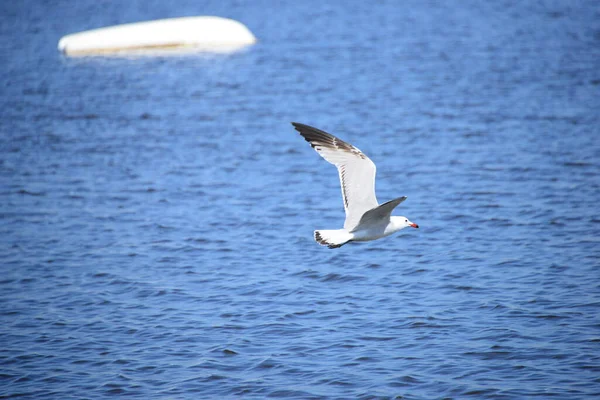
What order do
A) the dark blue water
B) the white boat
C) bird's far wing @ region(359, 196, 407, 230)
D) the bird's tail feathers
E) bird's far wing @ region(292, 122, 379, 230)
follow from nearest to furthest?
1. bird's far wing @ region(359, 196, 407, 230)
2. the bird's tail feathers
3. the dark blue water
4. bird's far wing @ region(292, 122, 379, 230)
5. the white boat

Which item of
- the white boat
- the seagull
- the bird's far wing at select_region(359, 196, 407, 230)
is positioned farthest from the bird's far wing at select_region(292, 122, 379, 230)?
the white boat

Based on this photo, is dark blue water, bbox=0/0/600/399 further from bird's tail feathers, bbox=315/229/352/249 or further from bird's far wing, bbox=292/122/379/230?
bird's far wing, bbox=292/122/379/230

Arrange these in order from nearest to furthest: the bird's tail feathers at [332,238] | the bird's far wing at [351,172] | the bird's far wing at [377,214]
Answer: the bird's far wing at [377,214] → the bird's tail feathers at [332,238] → the bird's far wing at [351,172]

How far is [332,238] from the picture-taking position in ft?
33.3

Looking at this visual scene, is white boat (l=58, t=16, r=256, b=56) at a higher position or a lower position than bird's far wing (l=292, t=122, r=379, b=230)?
higher

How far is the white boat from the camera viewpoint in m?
32.2

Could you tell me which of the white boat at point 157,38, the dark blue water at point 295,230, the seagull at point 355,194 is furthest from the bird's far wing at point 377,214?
the white boat at point 157,38

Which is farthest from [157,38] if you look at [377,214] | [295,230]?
[377,214]

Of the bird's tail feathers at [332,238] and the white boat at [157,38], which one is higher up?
the white boat at [157,38]

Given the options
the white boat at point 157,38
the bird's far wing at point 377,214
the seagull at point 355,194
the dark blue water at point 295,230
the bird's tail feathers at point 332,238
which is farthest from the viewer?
the white boat at point 157,38

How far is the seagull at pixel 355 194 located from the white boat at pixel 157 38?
2241 cm

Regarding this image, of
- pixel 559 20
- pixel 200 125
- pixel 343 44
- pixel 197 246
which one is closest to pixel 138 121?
pixel 200 125

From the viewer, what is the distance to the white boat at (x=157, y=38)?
32188 millimetres

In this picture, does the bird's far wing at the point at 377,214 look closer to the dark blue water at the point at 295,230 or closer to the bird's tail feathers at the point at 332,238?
the bird's tail feathers at the point at 332,238
